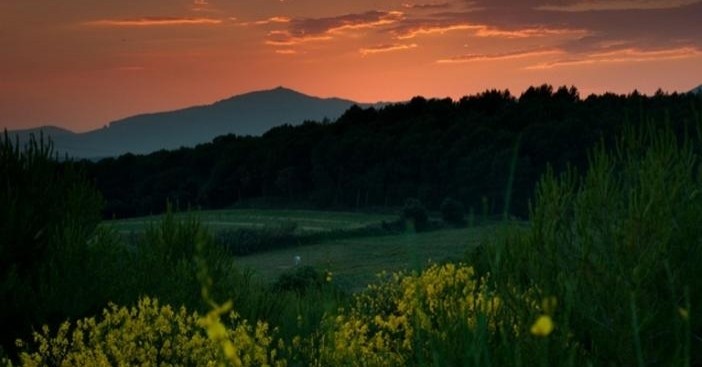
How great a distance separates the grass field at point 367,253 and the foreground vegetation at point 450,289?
2044cm

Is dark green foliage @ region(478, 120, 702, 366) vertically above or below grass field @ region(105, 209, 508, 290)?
above

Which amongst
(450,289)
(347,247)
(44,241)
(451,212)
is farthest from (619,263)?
(451,212)

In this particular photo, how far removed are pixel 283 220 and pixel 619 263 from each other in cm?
4959

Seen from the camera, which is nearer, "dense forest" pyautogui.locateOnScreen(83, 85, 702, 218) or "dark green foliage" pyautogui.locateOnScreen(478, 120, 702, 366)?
"dark green foliage" pyautogui.locateOnScreen(478, 120, 702, 366)

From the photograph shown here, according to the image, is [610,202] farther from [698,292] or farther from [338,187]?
[338,187]

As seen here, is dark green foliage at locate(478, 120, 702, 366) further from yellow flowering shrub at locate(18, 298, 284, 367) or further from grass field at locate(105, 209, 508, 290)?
grass field at locate(105, 209, 508, 290)

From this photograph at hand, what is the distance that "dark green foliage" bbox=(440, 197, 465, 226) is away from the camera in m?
53.0

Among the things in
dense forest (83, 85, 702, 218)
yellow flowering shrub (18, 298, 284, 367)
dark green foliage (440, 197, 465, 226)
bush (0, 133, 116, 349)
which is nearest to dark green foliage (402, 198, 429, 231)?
dark green foliage (440, 197, 465, 226)

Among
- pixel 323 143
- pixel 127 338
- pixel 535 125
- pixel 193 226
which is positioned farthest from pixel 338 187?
pixel 127 338

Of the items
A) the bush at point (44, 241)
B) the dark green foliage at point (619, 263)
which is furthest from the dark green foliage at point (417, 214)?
the dark green foliage at point (619, 263)

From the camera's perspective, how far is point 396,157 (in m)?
60.3

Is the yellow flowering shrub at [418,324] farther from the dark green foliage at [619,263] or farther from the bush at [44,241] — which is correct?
the bush at [44,241]

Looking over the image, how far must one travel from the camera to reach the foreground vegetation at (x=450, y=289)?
690 centimetres

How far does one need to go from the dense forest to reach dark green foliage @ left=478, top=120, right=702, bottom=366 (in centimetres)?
4336
